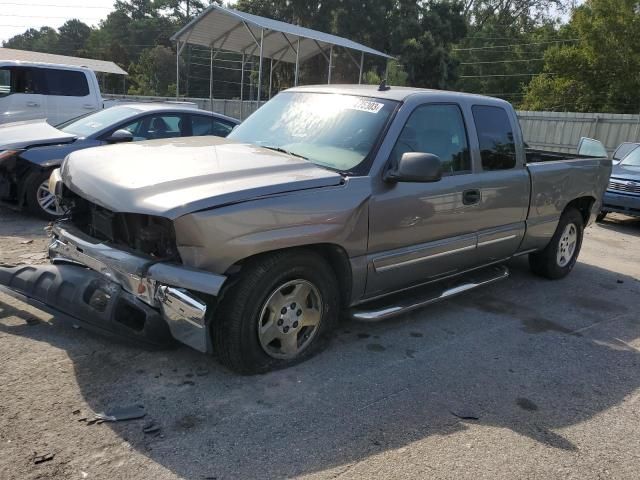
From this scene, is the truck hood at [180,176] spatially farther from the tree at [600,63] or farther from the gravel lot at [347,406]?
the tree at [600,63]

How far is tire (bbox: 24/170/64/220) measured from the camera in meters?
6.82

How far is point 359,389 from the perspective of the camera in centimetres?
354

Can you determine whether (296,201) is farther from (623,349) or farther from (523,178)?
(623,349)

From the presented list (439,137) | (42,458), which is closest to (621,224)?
(439,137)

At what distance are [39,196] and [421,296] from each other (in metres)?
5.04

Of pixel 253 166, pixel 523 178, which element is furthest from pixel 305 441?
pixel 523 178

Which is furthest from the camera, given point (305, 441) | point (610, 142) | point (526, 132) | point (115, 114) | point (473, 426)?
point (526, 132)

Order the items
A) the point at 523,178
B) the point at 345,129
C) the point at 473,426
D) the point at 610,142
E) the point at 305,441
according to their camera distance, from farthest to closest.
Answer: the point at 610,142, the point at 523,178, the point at 345,129, the point at 473,426, the point at 305,441

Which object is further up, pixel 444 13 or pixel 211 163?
pixel 444 13

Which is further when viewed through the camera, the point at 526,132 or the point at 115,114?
the point at 526,132

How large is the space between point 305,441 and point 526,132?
21851mm

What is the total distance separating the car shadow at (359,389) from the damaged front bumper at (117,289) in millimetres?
314

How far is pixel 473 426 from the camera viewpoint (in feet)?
10.7

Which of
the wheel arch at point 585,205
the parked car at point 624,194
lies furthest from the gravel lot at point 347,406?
the parked car at point 624,194
